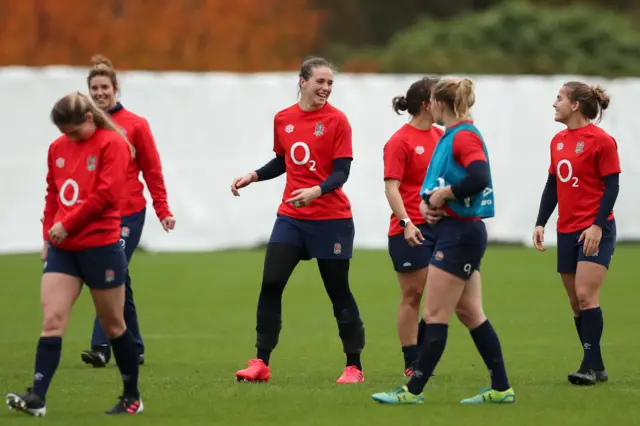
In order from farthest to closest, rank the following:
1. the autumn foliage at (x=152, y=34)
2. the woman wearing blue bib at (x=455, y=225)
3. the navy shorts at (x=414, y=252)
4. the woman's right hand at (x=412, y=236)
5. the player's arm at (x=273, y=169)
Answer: the autumn foliage at (x=152, y=34) < the player's arm at (x=273, y=169) < the navy shorts at (x=414, y=252) < the woman's right hand at (x=412, y=236) < the woman wearing blue bib at (x=455, y=225)

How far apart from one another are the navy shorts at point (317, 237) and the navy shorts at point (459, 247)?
1.61m

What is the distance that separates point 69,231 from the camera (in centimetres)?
771

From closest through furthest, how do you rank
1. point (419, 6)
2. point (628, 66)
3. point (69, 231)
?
point (69, 231), point (628, 66), point (419, 6)

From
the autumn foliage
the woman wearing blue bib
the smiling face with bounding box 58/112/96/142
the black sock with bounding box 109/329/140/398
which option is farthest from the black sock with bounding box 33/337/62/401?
the autumn foliage

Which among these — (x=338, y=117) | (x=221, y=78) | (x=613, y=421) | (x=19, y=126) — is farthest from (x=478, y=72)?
(x=613, y=421)

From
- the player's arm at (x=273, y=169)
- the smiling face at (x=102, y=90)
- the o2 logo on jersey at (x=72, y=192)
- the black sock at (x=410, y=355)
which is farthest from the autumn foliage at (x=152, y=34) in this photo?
the o2 logo on jersey at (x=72, y=192)

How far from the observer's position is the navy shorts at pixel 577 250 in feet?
31.1

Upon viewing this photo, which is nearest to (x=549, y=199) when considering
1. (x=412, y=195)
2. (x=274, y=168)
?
(x=412, y=195)

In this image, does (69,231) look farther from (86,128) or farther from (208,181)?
(208,181)

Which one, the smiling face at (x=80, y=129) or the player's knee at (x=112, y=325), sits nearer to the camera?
the smiling face at (x=80, y=129)

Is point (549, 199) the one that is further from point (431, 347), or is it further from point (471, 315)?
point (431, 347)

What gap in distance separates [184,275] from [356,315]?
908 cm

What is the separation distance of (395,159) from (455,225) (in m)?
1.57

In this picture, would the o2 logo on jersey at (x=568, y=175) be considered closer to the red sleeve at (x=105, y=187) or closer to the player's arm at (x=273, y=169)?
the player's arm at (x=273, y=169)
